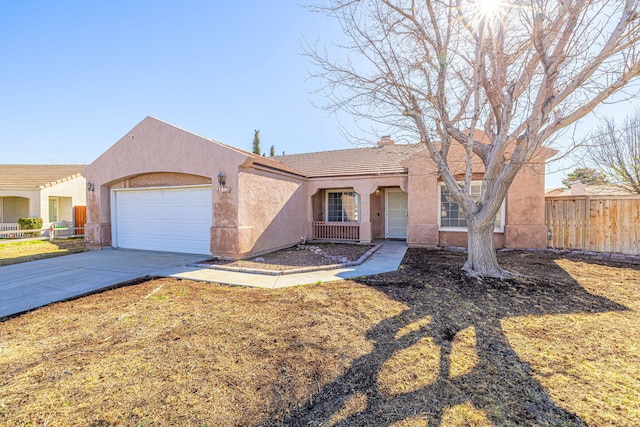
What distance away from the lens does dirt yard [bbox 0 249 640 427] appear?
2439mm

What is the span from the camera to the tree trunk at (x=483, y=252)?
6.81m

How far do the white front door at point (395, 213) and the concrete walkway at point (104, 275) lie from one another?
4.51m

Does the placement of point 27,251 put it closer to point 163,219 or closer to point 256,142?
point 163,219

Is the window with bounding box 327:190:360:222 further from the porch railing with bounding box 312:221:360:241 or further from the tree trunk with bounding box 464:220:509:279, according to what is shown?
the tree trunk with bounding box 464:220:509:279

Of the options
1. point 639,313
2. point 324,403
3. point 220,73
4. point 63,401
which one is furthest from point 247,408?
point 220,73

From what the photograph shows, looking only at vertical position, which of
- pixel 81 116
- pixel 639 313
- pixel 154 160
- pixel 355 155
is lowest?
pixel 639 313

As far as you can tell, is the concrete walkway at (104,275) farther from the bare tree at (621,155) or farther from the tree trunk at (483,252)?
the bare tree at (621,155)

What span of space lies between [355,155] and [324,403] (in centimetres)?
1439

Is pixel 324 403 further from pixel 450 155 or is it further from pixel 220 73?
pixel 220 73

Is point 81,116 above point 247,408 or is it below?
above

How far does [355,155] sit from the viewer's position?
1586 centimetres

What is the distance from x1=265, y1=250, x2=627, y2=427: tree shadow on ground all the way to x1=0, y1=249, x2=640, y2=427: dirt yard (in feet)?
0.05

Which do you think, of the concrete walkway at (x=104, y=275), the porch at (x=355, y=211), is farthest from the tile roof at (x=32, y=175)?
the porch at (x=355, y=211)

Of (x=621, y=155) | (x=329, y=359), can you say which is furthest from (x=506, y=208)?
(x=329, y=359)
